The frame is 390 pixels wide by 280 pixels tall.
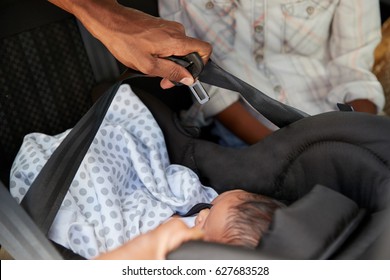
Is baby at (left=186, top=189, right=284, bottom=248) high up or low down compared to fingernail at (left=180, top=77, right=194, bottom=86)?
down

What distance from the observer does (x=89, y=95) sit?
3.82 ft

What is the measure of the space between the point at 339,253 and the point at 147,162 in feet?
1.58

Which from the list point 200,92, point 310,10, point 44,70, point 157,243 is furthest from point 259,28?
point 157,243

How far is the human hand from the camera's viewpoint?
23.8 inches

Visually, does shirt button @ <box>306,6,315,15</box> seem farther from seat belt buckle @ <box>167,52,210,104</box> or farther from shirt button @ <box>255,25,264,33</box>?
seat belt buckle @ <box>167,52,210,104</box>

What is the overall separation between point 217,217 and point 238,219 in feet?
0.13

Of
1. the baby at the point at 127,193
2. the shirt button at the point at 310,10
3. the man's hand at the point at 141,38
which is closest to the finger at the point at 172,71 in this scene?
the man's hand at the point at 141,38

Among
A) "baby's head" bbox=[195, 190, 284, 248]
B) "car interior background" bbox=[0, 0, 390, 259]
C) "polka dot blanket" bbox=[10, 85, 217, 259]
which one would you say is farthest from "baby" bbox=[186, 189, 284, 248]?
"car interior background" bbox=[0, 0, 390, 259]

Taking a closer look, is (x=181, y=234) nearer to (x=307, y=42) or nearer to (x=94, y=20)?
(x=94, y=20)

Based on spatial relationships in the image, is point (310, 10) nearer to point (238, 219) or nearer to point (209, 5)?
point (209, 5)

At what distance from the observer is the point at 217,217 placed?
0.75 m

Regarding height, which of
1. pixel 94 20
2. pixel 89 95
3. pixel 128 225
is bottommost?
pixel 128 225

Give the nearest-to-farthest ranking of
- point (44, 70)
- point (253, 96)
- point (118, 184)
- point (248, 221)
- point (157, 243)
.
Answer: point (157, 243) → point (248, 221) → point (253, 96) → point (118, 184) → point (44, 70)
